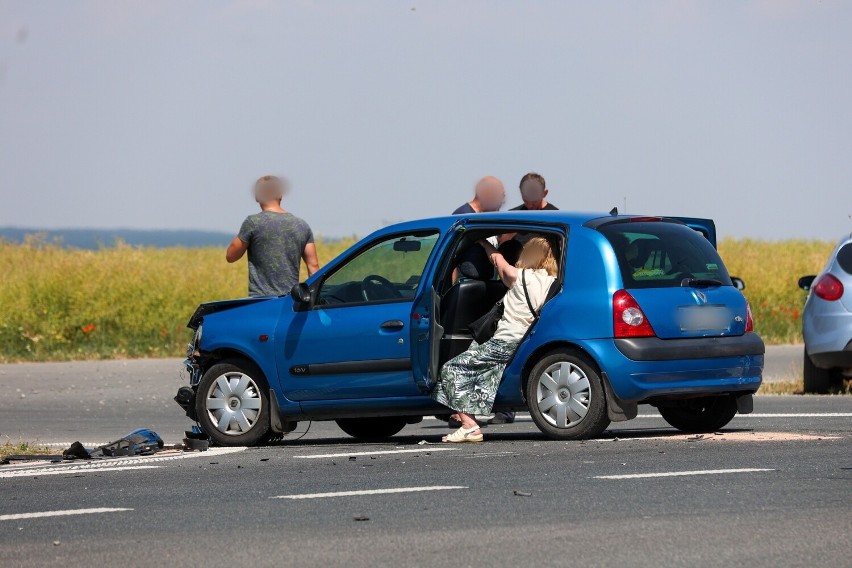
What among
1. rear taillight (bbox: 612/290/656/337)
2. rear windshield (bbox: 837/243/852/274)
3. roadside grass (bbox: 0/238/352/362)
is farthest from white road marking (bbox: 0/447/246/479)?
roadside grass (bbox: 0/238/352/362)

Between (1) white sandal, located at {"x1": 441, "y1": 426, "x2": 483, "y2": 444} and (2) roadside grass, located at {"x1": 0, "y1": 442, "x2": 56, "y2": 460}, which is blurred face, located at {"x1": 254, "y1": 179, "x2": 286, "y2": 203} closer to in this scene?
(2) roadside grass, located at {"x1": 0, "y1": 442, "x2": 56, "y2": 460}

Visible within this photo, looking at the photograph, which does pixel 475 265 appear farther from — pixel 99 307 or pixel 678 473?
pixel 99 307

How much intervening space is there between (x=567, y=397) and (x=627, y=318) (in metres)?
0.66

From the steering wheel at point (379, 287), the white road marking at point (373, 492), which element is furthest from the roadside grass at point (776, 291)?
the white road marking at point (373, 492)

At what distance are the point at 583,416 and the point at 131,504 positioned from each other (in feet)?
11.9

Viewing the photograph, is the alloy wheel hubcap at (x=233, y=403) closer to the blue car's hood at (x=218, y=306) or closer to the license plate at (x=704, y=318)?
the blue car's hood at (x=218, y=306)

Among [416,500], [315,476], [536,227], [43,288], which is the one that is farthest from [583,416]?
[43,288]

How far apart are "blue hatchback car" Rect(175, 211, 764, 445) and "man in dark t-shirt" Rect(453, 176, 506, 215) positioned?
169 cm

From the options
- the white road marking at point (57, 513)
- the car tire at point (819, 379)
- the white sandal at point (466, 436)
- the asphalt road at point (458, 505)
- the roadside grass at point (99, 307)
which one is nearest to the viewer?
the asphalt road at point (458, 505)

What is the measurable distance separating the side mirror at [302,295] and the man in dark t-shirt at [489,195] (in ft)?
7.18

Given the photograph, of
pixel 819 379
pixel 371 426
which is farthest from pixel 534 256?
pixel 819 379

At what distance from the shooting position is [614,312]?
10922 millimetres

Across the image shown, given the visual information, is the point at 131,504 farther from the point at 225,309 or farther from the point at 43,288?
the point at 43,288

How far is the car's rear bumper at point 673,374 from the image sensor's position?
10.9 metres
